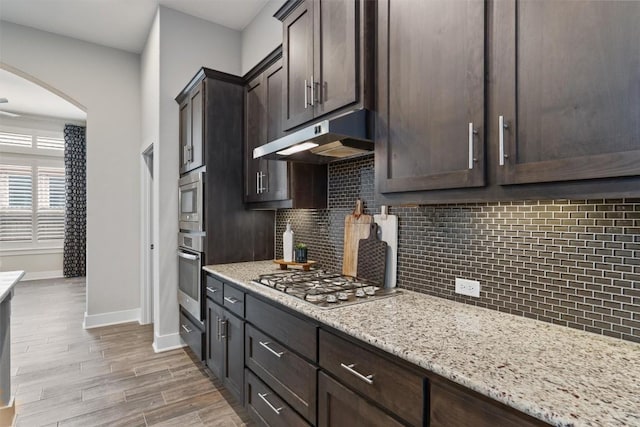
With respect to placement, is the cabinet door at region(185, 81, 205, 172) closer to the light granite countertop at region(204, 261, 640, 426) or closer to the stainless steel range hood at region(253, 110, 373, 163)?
the stainless steel range hood at region(253, 110, 373, 163)

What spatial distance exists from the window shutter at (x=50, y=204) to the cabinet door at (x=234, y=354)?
6.84 metres

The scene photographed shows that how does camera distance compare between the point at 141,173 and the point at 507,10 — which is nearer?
the point at 507,10

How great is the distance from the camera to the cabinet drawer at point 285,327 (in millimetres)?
1468

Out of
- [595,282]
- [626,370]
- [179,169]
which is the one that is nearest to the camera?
[626,370]

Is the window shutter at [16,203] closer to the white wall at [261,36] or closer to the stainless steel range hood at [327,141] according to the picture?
the white wall at [261,36]

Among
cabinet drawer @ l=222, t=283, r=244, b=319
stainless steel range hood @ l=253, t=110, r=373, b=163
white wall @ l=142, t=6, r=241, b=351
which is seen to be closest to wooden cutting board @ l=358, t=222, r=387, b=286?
stainless steel range hood @ l=253, t=110, r=373, b=163

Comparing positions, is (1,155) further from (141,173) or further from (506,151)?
(506,151)

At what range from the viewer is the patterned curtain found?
6.86m

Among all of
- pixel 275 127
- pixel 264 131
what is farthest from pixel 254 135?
pixel 275 127

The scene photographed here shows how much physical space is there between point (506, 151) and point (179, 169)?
3070 mm

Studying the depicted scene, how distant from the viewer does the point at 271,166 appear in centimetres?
254

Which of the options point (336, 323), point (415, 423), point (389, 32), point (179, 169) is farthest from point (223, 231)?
point (415, 423)

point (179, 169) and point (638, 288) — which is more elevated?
point (179, 169)

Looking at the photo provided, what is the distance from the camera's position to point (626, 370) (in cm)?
90
